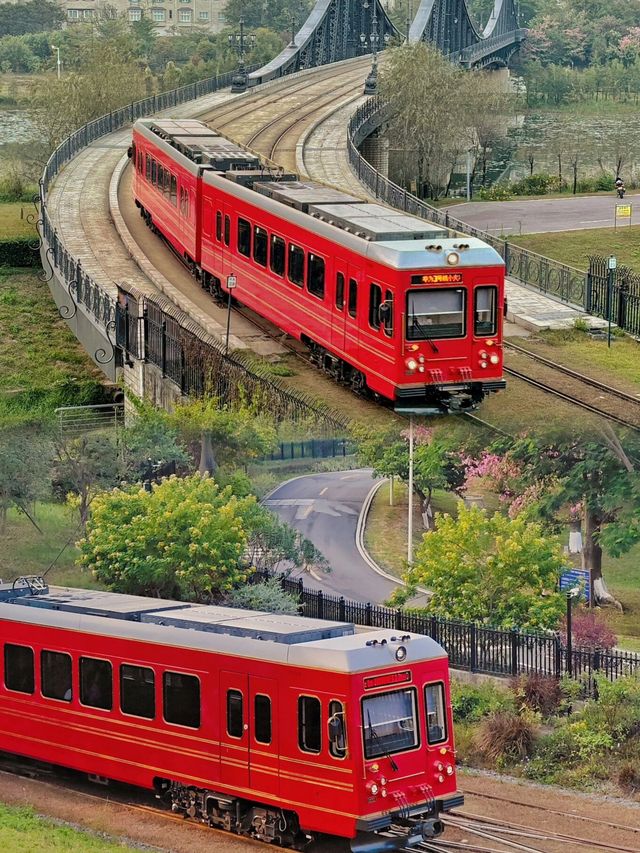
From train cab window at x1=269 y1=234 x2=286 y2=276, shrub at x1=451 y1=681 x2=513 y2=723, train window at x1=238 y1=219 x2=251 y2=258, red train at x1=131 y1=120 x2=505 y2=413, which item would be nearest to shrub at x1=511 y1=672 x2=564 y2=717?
shrub at x1=451 y1=681 x2=513 y2=723

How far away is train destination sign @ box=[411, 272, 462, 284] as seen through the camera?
21672 mm

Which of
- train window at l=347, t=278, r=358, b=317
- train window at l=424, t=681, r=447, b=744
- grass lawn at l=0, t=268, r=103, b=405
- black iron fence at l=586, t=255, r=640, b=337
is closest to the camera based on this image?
train window at l=424, t=681, r=447, b=744

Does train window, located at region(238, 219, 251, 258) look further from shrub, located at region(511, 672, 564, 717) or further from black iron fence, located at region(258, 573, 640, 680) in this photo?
shrub, located at region(511, 672, 564, 717)

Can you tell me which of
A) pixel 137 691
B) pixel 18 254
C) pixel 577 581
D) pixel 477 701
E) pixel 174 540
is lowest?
pixel 477 701

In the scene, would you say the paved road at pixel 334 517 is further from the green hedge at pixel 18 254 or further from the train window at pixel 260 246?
the green hedge at pixel 18 254

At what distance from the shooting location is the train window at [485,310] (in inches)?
879

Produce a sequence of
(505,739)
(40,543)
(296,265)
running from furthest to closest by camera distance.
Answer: (40,543)
(296,265)
(505,739)

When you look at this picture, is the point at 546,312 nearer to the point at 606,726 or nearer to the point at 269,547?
the point at 269,547

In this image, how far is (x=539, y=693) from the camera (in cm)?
2189

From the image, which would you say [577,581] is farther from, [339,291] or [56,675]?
[56,675]

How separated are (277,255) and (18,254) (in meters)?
27.6

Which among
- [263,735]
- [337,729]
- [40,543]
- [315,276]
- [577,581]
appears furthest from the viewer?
[40,543]

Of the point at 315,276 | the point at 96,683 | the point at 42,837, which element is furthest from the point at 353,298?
the point at 42,837

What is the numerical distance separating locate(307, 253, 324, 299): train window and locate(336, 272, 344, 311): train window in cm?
70
